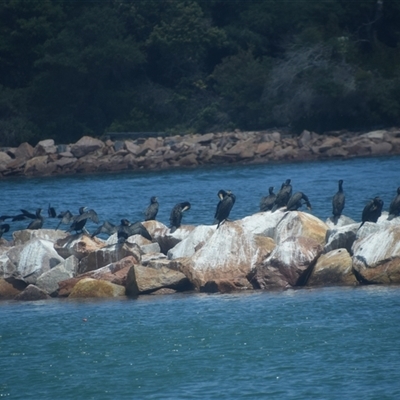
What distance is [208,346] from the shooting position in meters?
14.2

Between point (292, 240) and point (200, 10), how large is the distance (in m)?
33.8

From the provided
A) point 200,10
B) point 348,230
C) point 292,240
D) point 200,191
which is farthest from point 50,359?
point 200,10

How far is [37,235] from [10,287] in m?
1.83

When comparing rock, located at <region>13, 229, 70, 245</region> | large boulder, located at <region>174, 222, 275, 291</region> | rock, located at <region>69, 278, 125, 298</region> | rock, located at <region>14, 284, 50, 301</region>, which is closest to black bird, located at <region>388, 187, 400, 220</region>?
large boulder, located at <region>174, 222, 275, 291</region>

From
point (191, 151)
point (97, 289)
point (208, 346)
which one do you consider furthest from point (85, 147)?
point (208, 346)

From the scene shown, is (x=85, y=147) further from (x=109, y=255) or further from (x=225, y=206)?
Result: (x=225, y=206)

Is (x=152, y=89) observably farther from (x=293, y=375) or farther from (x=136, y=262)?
(x=293, y=375)

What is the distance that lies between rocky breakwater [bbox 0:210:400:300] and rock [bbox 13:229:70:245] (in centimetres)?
96

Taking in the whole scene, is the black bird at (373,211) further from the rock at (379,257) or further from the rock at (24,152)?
the rock at (24,152)

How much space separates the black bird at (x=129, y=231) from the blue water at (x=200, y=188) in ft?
23.9

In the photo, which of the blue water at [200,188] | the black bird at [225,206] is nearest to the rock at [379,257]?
the black bird at [225,206]

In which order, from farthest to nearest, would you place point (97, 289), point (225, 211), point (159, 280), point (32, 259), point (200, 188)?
point (200, 188) → point (225, 211) → point (32, 259) → point (97, 289) → point (159, 280)

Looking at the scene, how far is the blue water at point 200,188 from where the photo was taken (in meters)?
28.3

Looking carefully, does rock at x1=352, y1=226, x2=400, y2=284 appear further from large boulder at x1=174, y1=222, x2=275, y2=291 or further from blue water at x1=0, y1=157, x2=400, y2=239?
blue water at x1=0, y1=157, x2=400, y2=239
